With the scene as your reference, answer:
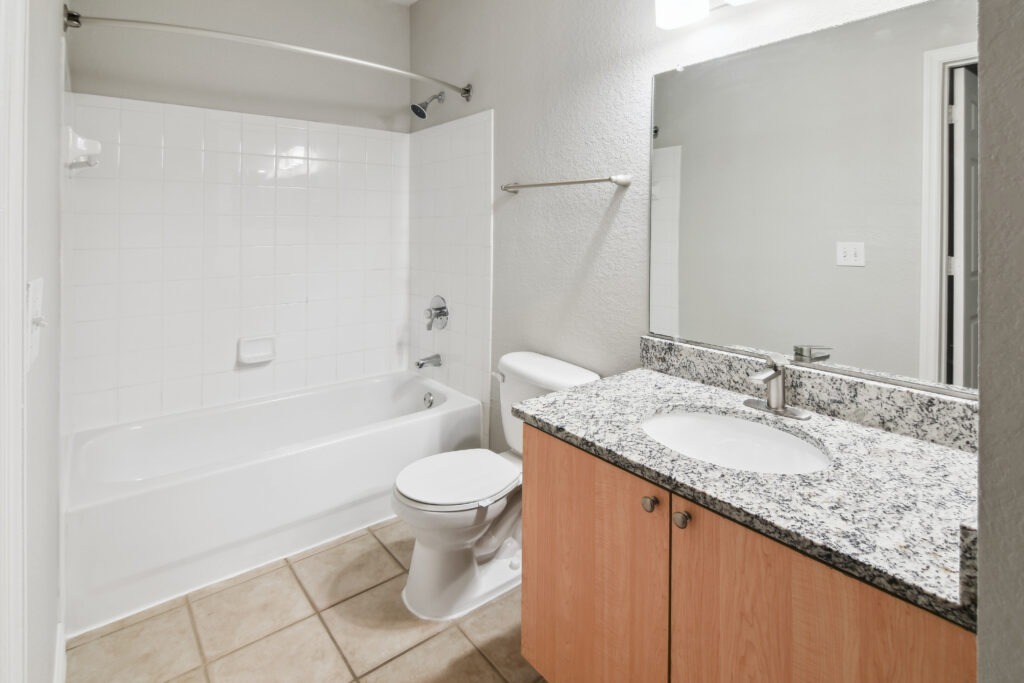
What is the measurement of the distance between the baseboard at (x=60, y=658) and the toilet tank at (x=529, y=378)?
141 cm

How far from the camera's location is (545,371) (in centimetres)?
187

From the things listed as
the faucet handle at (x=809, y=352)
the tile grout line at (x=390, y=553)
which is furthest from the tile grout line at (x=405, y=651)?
the faucet handle at (x=809, y=352)

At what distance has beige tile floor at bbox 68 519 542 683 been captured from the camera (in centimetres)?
146

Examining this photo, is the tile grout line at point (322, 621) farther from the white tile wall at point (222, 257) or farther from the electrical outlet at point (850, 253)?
the electrical outlet at point (850, 253)

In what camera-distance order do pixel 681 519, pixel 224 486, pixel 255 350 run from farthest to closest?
1. pixel 255 350
2. pixel 224 486
3. pixel 681 519

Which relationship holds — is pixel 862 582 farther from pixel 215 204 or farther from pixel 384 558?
pixel 215 204

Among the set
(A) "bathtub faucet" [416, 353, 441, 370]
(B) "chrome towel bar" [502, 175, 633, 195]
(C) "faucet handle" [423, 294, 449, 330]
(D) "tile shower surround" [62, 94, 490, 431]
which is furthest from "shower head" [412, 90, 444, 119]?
(A) "bathtub faucet" [416, 353, 441, 370]

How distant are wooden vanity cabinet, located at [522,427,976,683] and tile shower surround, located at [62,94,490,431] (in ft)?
4.46

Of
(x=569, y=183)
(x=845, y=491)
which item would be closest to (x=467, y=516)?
(x=845, y=491)

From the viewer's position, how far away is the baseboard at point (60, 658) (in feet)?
4.17

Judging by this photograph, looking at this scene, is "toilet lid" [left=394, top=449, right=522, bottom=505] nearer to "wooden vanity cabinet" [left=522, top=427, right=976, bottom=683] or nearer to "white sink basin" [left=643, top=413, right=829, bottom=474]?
"wooden vanity cabinet" [left=522, top=427, right=976, bottom=683]

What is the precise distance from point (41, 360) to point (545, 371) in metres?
1.35

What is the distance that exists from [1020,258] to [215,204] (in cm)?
266

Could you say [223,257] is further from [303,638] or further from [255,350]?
[303,638]
